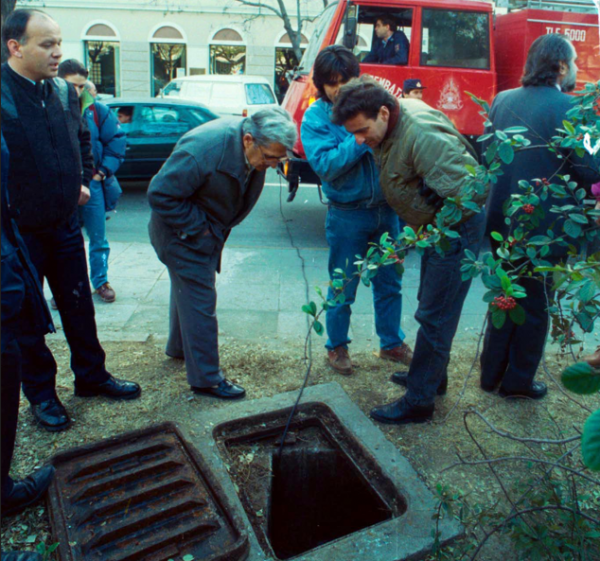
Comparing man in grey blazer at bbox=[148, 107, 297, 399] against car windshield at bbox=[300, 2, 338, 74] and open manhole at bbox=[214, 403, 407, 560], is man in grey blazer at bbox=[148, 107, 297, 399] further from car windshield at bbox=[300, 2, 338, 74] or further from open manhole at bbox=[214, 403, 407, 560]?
car windshield at bbox=[300, 2, 338, 74]

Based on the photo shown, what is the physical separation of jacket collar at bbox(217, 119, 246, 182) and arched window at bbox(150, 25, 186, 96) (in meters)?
22.6

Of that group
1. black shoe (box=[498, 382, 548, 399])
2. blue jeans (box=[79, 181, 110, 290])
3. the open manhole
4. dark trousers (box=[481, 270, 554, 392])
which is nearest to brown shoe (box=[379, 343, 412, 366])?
dark trousers (box=[481, 270, 554, 392])

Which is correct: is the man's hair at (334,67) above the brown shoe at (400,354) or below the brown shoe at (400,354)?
above

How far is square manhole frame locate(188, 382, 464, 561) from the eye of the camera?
7.43ft

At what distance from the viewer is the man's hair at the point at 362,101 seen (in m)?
2.72

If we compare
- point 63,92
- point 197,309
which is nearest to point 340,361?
point 197,309

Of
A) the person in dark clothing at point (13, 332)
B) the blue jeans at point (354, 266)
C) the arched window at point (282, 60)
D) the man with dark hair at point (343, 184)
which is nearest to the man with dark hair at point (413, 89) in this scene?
the man with dark hair at point (343, 184)

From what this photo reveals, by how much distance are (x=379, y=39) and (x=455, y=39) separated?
103 centimetres

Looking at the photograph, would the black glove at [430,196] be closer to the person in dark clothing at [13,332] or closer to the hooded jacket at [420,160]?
the hooded jacket at [420,160]

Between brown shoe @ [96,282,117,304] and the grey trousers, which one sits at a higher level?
the grey trousers

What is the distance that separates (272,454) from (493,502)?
1.05 m

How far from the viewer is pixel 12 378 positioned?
2162 millimetres

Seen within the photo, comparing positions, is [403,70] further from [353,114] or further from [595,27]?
[353,114]

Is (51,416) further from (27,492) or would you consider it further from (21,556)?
(21,556)
